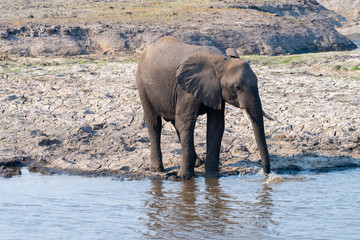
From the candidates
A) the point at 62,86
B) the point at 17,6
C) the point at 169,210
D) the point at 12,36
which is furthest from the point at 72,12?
the point at 169,210

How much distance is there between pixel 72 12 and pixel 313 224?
20.0m

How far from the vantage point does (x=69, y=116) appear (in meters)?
12.6

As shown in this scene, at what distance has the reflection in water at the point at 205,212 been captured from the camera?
6873 millimetres

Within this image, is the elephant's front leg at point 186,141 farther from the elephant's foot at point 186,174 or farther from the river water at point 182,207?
the river water at point 182,207

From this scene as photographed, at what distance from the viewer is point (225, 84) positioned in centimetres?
863

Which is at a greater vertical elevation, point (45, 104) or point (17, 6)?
point (17, 6)

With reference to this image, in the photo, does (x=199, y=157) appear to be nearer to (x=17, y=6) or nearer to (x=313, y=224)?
(x=313, y=224)

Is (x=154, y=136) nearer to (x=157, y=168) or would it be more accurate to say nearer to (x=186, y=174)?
(x=157, y=168)

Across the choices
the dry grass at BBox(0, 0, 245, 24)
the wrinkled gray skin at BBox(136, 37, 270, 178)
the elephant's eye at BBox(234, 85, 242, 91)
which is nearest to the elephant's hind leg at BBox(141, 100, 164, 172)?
the wrinkled gray skin at BBox(136, 37, 270, 178)

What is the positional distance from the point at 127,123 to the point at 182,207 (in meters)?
4.45

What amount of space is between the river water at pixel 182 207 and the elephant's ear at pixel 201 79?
4.25 feet

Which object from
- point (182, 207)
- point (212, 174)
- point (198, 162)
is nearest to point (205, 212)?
point (182, 207)

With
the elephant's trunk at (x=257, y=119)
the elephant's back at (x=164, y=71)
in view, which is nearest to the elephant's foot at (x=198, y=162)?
the elephant's back at (x=164, y=71)

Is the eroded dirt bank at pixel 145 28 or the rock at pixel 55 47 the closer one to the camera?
the rock at pixel 55 47
